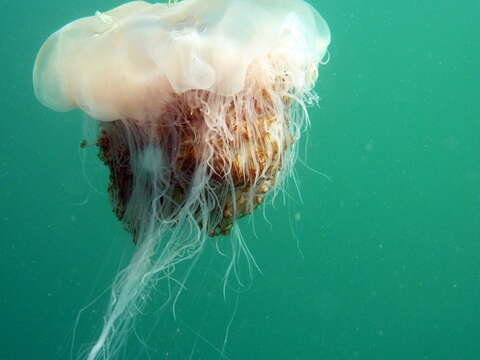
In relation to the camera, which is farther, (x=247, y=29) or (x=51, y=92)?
(x=51, y=92)

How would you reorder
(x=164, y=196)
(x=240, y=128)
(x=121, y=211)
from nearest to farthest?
1. (x=240, y=128)
2. (x=164, y=196)
3. (x=121, y=211)

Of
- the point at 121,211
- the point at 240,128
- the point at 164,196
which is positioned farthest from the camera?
the point at 121,211

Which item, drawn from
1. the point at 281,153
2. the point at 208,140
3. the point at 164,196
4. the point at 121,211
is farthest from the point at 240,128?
the point at 121,211

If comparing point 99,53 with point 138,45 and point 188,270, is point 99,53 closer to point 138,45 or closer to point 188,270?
point 138,45

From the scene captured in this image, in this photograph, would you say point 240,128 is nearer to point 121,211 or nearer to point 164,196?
point 164,196

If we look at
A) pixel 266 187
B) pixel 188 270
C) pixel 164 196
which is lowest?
pixel 188 270

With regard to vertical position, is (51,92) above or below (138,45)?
below
